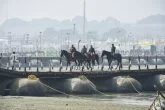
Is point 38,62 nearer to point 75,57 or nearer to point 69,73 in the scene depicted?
point 75,57

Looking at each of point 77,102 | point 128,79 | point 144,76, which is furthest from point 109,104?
point 144,76

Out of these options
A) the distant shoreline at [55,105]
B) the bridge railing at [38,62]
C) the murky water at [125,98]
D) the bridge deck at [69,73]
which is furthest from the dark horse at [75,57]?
the distant shoreline at [55,105]

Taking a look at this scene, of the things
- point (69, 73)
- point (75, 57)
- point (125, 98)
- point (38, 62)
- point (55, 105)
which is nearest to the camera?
point (55, 105)

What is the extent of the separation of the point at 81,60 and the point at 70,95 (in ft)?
37.7

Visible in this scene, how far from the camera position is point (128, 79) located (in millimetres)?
56562

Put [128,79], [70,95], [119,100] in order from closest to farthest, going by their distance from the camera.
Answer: [119,100], [70,95], [128,79]

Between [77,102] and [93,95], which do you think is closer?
[77,102]

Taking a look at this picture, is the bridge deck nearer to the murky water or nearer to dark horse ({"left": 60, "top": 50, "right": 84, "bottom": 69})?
the murky water

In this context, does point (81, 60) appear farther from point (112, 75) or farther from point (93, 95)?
point (93, 95)

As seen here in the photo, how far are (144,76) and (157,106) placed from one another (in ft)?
97.5

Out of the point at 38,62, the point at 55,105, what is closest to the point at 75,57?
the point at 55,105

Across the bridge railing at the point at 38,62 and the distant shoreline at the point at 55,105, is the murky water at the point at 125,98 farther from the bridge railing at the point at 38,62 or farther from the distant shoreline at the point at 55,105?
the bridge railing at the point at 38,62

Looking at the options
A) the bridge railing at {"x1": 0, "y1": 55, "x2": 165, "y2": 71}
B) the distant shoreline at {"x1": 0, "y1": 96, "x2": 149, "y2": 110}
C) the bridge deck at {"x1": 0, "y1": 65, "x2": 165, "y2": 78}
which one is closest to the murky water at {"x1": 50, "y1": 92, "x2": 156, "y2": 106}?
the distant shoreline at {"x1": 0, "y1": 96, "x2": 149, "y2": 110}

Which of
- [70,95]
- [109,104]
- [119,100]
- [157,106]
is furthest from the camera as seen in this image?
[70,95]
